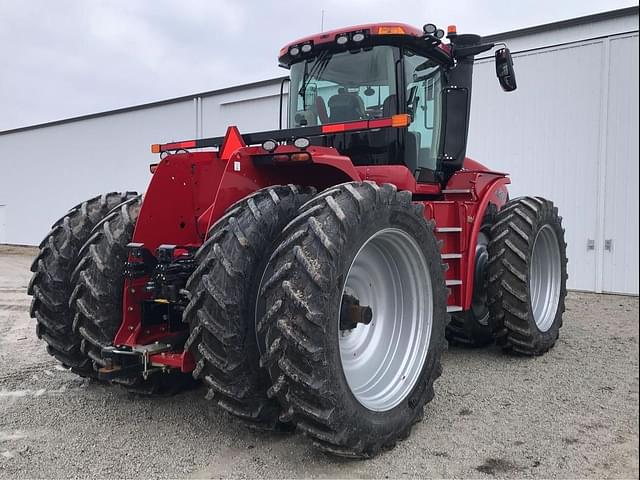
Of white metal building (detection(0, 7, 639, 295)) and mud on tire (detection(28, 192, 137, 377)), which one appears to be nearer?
white metal building (detection(0, 7, 639, 295))

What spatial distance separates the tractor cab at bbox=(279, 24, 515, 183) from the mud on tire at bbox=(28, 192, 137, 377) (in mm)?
2123

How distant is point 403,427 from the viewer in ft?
11.1

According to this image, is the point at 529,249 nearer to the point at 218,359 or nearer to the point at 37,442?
the point at 218,359

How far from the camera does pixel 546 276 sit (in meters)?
6.01

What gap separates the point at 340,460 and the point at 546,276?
12.2ft

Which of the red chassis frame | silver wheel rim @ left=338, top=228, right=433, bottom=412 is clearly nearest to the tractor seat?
the red chassis frame

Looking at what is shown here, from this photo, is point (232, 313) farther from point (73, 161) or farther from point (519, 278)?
point (73, 161)

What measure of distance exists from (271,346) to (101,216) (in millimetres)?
2121

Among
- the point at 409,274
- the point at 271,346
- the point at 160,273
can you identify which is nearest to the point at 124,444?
the point at 160,273

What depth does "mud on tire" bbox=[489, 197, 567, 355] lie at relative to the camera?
5.14 metres

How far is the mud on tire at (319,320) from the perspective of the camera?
2.82 meters

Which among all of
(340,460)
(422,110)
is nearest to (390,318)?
(340,460)

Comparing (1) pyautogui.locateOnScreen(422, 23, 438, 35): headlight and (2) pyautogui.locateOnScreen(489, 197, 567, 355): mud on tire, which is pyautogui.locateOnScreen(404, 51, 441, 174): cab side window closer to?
(1) pyautogui.locateOnScreen(422, 23, 438, 35): headlight

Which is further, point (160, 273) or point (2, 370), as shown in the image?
point (2, 370)
